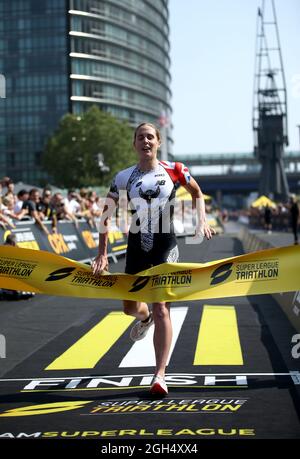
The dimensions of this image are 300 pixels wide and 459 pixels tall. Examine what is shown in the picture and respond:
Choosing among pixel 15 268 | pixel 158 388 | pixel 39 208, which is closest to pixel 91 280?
pixel 15 268

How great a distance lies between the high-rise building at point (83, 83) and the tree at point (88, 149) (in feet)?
11.2

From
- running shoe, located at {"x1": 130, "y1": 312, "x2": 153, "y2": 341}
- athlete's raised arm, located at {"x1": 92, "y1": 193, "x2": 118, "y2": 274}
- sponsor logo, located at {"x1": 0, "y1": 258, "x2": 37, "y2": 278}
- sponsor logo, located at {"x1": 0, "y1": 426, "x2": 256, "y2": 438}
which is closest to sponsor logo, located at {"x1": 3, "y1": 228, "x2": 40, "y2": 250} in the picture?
sponsor logo, located at {"x1": 0, "y1": 258, "x2": 37, "y2": 278}

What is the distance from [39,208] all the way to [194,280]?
1190 cm

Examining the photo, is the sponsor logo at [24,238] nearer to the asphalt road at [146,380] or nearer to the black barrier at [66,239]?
the black barrier at [66,239]

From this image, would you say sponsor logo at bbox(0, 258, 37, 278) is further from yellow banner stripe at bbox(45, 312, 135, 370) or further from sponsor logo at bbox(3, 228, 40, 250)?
sponsor logo at bbox(3, 228, 40, 250)

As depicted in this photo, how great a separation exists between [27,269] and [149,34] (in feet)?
436

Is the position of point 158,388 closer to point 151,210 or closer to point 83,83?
point 151,210

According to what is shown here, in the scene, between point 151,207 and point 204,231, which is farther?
point 151,207

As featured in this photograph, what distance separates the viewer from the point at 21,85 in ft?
260

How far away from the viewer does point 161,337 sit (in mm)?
6566

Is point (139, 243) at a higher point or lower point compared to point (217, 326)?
higher

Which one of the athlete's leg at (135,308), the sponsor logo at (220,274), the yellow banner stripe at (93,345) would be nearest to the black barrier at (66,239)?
the yellow banner stripe at (93,345)
